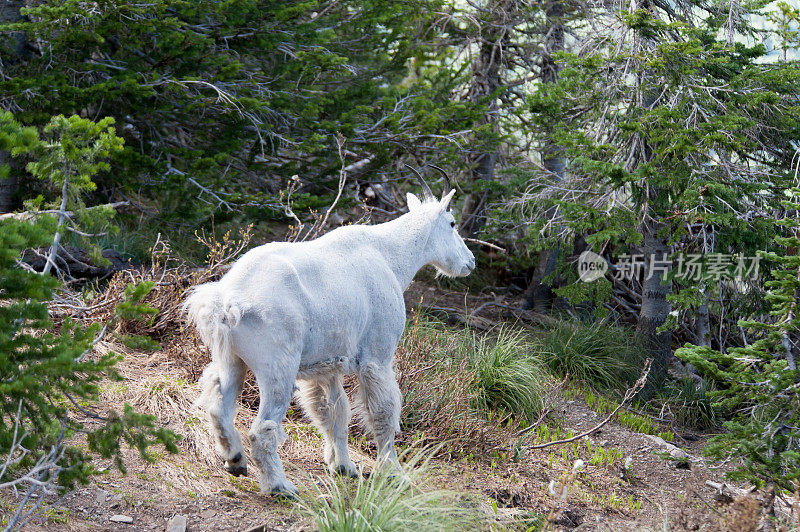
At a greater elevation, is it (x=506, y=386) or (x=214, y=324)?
(x=214, y=324)

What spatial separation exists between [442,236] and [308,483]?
233cm

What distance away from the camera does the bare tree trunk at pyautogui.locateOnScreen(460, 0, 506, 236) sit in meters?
11.9

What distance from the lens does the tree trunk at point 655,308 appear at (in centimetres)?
980

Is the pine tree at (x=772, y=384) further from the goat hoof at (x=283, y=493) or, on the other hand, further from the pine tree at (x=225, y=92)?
the pine tree at (x=225, y=92)

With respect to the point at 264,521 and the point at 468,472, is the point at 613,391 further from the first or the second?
the point at 264,521

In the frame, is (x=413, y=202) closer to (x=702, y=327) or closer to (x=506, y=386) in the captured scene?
(x=506, y=386)

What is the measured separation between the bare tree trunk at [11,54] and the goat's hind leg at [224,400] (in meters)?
5.28

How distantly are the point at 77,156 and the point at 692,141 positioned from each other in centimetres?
587

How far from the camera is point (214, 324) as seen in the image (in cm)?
455

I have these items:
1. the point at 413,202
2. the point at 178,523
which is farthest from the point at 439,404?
the point at 178,523

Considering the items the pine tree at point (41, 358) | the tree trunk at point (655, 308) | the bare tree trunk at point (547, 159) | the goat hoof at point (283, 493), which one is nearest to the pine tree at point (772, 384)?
the goat hoof at point (283, 493)

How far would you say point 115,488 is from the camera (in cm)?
466

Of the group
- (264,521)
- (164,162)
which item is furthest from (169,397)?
(164,162)

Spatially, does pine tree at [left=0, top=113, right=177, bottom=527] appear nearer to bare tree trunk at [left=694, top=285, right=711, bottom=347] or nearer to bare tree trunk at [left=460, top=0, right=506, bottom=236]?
bare tree trunk at [left=460, top=0, right=506, bottom=236]
